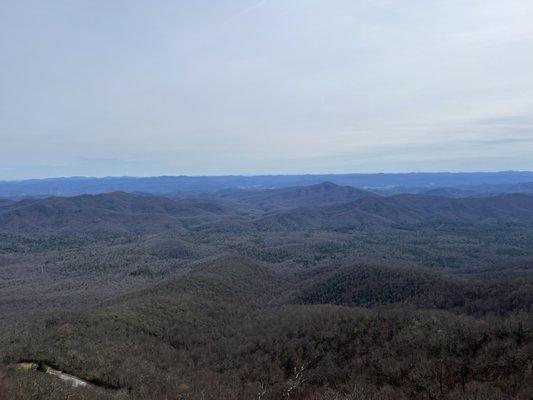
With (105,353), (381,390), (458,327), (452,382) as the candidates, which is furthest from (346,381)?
(105,353)

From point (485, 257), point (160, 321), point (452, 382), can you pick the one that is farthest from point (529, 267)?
point (160, 321)

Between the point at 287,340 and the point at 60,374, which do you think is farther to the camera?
the point at 287,340

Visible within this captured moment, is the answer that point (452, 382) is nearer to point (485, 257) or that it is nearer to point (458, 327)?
point (458, 327)

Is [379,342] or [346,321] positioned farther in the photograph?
[346,321]

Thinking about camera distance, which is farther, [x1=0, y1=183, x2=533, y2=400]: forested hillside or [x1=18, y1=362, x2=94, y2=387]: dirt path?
[x1=18, y1=362, x2=94, y2=387]: dirt path

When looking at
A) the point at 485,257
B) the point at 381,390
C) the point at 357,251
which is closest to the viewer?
the point at 381,390

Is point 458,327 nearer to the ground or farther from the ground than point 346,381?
farther from the ground

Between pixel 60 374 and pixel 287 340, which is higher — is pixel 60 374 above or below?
above

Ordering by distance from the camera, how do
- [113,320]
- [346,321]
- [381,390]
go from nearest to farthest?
[381,390] < [346,321] < [113,320]

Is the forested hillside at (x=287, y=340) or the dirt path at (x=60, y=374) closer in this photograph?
the forested hillside at (x=287, y=340)
